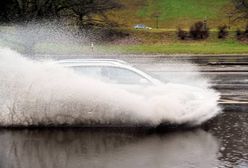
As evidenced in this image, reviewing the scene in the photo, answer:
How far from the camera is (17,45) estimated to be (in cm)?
3391

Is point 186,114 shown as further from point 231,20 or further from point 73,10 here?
point 231,20

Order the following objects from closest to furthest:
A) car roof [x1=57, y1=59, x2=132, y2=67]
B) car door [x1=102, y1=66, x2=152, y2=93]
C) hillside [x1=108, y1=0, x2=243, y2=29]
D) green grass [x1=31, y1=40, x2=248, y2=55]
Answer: car door [x1=102, y1=66, x2=152, y2=93], car roof [x1=57, y1=59, x2=132, y2=67], green grass [x1=31, y1=40, x2=248, y2=55], hillside [x1=108, y1=0, x2=243, y2=29]

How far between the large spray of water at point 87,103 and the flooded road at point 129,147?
1.06 ft

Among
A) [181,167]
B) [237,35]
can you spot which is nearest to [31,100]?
[181,167]

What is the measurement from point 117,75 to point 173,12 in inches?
2057

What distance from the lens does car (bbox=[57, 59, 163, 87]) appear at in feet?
41.4

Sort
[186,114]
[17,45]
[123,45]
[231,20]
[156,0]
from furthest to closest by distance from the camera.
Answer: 1. [156,0]
2. [231,20]
3. [123,45]
4. [17,45]
5. [186,114]

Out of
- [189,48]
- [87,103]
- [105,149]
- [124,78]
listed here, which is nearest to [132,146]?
[105,149]

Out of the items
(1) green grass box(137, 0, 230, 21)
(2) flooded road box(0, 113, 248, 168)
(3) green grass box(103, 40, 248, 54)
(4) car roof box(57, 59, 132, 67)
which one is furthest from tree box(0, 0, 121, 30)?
(2) flooded road box(0, 113, 248, 168)

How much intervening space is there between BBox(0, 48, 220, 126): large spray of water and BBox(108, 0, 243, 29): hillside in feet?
149

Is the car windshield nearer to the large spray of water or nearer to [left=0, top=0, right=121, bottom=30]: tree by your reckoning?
the large spray of water

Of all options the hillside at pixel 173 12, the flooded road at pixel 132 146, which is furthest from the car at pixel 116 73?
the hillside at pixel 173 12

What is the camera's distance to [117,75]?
1269 centimetres

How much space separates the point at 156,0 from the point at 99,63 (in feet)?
193
